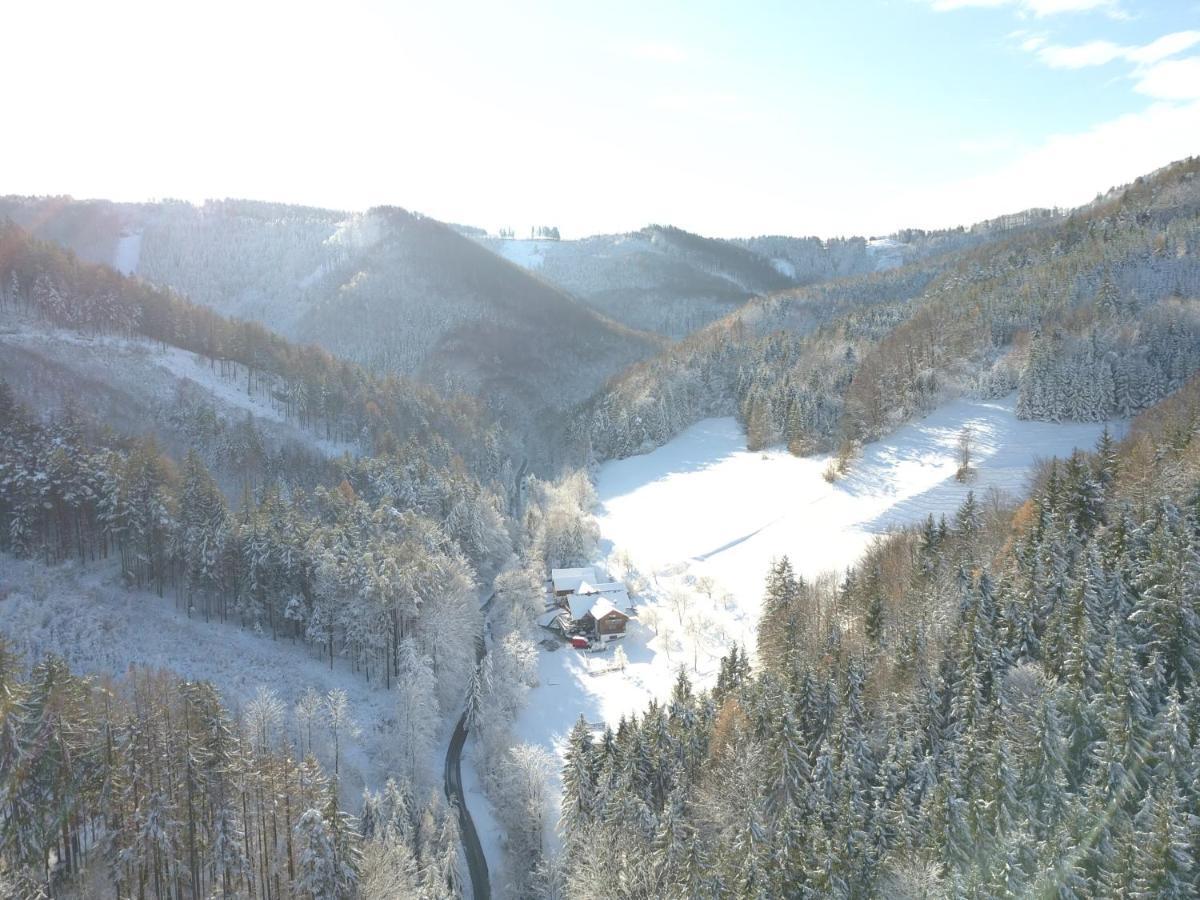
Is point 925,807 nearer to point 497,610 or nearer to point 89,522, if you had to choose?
point 497,610

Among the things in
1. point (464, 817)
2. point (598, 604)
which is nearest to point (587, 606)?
point (598, 604)

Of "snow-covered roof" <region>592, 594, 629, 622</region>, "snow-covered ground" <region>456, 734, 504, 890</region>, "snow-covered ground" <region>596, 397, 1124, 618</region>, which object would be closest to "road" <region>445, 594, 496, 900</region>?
"snow-covered ground" <region>456, 734, 504, 890</region>

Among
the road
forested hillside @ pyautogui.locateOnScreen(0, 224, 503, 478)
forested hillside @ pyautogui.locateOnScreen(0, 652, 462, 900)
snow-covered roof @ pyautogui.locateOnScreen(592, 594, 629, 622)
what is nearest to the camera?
forested hillside @ pyautogui.locateOnScreen(0, 652, 462, 900)

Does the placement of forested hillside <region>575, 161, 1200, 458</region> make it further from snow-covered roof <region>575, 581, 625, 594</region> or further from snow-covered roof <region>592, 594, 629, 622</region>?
snow-covered roof <region>592, 594, 629, 622</region>

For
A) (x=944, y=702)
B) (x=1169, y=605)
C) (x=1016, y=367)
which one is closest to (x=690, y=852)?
(x=944, y=702)

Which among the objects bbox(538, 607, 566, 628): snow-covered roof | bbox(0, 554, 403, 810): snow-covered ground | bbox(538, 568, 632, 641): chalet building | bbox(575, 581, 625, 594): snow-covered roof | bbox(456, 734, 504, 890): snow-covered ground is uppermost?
bbox(0, 554, 403, 810): snow-covered ground

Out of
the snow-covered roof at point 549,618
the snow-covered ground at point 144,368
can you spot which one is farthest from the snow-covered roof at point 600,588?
the snow-covered ground at point 144,368

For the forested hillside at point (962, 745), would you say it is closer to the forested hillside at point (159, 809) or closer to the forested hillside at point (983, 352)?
the forested hillside at point (159, 809)
